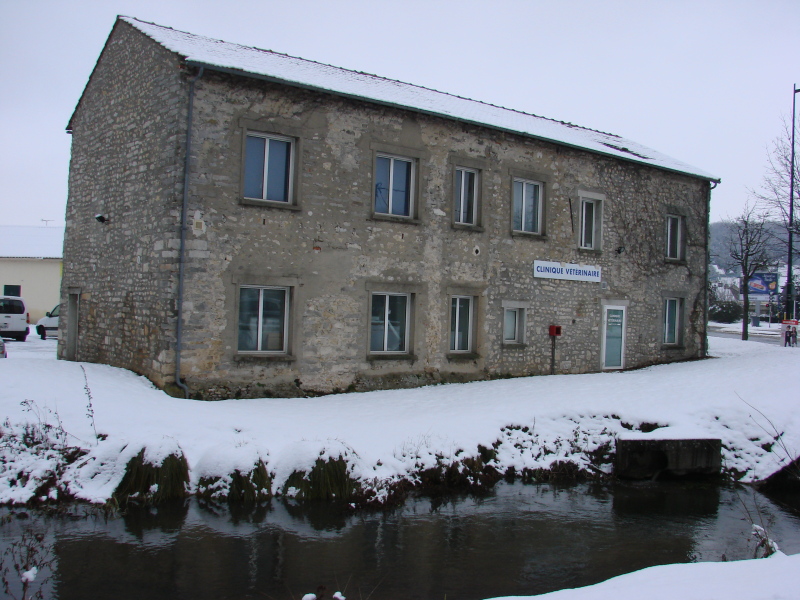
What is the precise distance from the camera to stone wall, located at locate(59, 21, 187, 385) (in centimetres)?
1112

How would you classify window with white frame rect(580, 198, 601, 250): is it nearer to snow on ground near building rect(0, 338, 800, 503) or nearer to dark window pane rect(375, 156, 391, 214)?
snow on ground near building rect(0, 338, 800, 503)

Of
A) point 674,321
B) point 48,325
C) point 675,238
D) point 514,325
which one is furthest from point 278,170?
point 48,325

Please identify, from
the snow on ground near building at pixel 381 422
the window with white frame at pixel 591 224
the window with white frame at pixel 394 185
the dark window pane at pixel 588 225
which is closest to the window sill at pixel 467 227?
the window with white frame at pixel 394 185

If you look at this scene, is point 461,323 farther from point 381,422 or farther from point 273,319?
point 381,422

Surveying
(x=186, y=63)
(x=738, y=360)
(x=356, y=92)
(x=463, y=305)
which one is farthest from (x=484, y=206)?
(x=738, y=360)

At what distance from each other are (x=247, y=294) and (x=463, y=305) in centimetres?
507

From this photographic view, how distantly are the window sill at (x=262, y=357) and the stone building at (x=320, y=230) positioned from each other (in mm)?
51

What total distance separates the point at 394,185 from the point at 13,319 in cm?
1708

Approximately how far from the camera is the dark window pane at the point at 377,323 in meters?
13.2

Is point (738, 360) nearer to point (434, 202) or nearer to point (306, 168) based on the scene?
point (434, 202)

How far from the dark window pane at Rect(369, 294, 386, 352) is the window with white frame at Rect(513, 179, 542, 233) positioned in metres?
4.15

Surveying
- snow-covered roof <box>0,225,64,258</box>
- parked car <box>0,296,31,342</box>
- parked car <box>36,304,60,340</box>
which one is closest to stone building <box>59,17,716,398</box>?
parked car <box>0,296,31,342</box>

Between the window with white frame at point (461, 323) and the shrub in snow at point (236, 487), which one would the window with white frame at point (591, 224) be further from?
the shrub in snow at point (236, 487)

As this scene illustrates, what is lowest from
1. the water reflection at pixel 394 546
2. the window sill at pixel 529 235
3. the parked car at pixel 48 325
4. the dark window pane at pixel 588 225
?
the water reflection at pixel 394 546
